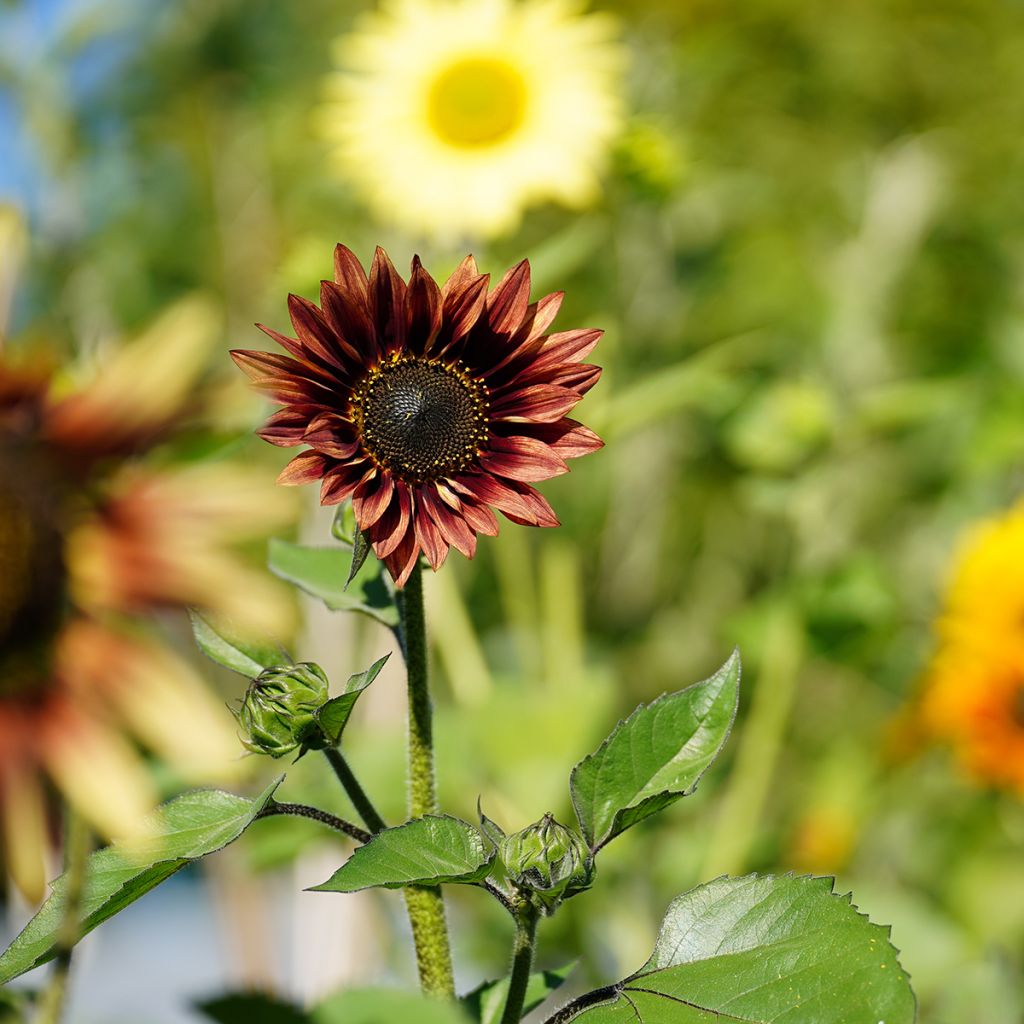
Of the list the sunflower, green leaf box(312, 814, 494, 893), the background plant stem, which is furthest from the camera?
the sunflower

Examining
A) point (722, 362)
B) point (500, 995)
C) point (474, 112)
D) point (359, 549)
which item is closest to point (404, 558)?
point (359, 549)

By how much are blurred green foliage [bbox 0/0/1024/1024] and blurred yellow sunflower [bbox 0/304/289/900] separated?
20 mm

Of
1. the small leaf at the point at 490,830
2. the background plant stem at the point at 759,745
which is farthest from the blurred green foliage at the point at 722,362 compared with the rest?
the small leaf at the point at 490,830

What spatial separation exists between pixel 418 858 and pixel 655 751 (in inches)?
2.5

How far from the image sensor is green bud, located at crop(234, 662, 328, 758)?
0.27 metres

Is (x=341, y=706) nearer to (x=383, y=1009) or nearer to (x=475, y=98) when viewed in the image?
(x=383, y=1009)

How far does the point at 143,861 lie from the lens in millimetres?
260

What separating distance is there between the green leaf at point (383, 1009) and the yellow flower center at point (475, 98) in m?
0.62

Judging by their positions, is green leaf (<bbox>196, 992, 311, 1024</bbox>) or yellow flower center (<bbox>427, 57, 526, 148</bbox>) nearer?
green leaf (<bbox>196, 992, 311, 1024</bbox>)

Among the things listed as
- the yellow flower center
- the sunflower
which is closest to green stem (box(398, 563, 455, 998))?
the sunflower

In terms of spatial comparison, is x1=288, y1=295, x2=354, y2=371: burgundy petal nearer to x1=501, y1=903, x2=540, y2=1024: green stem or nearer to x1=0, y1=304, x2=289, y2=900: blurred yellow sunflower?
x1=0, y1=304, x2=289, y2=900: blurred yellow sunflower

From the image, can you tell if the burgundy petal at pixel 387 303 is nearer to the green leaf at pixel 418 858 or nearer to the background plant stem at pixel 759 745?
the green leaf at pixel 418 858

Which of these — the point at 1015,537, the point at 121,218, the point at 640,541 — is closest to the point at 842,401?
the point at 1015,537

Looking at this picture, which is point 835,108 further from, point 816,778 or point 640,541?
point 816,778
